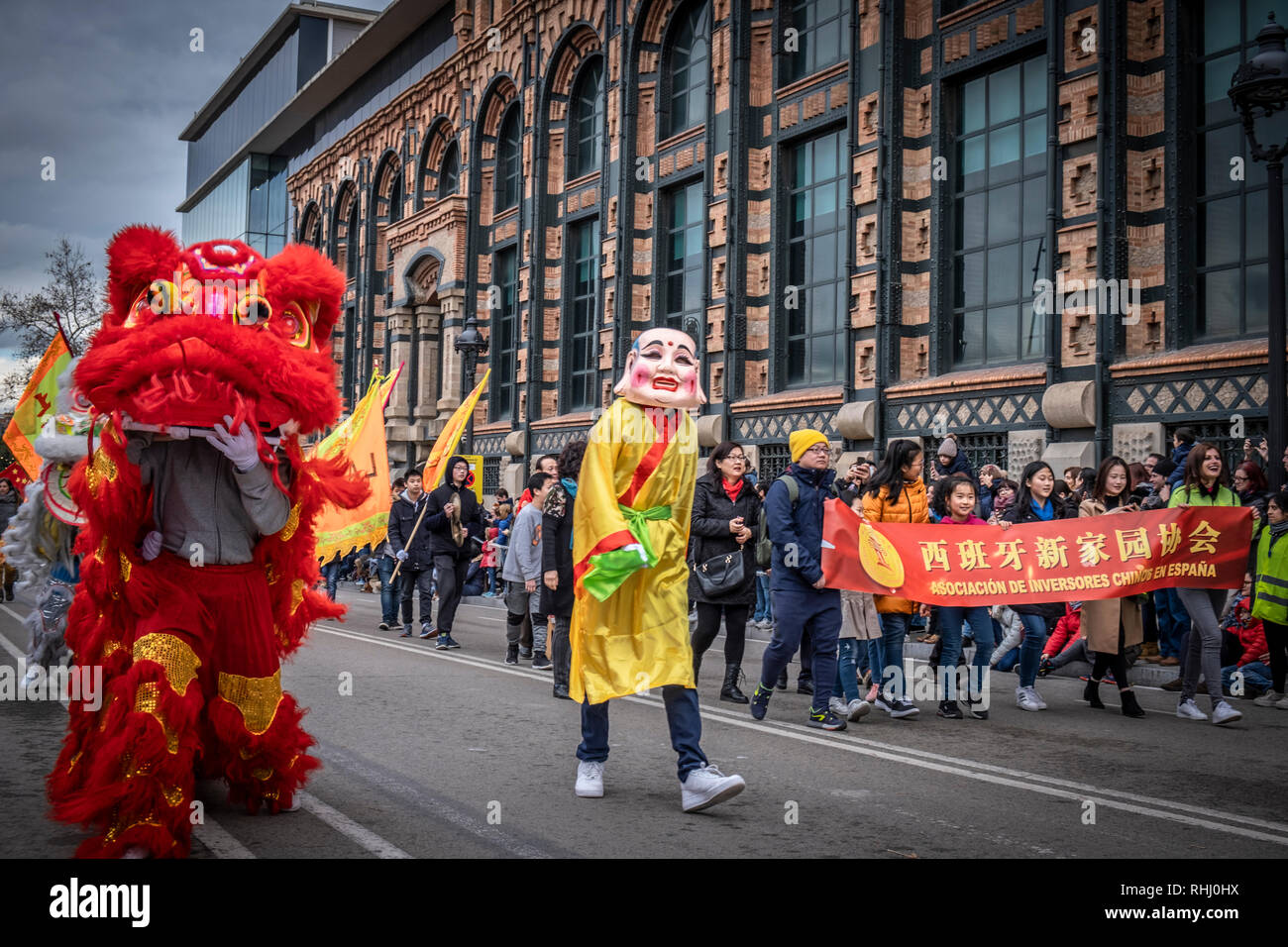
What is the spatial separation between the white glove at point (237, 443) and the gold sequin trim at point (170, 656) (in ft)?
2.48

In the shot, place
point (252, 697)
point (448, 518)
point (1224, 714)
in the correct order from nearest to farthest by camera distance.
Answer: point (252, 697)
point (1224, 714)
point (448, 518)

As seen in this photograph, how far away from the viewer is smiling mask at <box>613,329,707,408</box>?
579 cm

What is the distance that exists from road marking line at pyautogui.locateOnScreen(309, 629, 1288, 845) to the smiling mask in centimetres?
→ 266

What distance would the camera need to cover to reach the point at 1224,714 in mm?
8633

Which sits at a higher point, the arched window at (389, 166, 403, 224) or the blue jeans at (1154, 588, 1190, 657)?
the arched window at (389, 166, 403, 224)

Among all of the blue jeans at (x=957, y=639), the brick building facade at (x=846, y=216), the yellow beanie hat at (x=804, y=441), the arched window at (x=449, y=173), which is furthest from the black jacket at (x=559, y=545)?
the arched window at (x=449, y=173)

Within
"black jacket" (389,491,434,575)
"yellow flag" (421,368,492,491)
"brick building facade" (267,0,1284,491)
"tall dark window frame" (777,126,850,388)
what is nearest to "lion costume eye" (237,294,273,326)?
"black jacket" (389,491,434,575)

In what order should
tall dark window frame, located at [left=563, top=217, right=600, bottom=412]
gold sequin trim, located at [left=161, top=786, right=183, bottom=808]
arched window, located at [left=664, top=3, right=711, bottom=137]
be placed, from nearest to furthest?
1. gold sequin trim, located at [left=161, top=786, right=183, bottom=808]
2. arched window, located at [left=664, top=3, right=711, bottom=137]
3. tall dark window frame, located at [left=563, top=217, right=600, bottom=412]

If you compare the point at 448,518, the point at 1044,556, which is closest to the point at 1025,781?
the point at 1044,556

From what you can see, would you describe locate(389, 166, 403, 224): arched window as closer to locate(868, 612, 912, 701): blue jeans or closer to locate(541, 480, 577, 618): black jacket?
locate(541, 480, 577, 618): black jacket

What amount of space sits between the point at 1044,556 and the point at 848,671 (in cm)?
194

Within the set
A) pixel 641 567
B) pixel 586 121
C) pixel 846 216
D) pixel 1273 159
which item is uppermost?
pixel 586 121

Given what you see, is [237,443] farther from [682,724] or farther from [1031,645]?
[1031,645]
